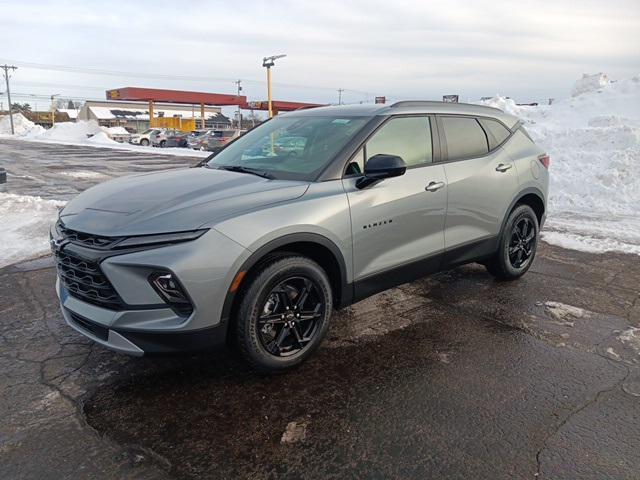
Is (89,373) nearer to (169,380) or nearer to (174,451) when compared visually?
(169,380)

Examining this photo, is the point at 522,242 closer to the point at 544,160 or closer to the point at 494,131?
the point at 544,160

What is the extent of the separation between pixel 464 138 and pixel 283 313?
2504 mm

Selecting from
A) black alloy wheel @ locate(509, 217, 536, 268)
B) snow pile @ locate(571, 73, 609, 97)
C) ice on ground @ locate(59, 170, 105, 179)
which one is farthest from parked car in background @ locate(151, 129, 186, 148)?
black alloy wheel @ locate(509, 217, 536, 268)

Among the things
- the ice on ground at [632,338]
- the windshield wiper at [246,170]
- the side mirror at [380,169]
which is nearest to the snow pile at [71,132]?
the windshield wiper at [246,170]

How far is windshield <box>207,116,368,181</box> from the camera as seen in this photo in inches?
145

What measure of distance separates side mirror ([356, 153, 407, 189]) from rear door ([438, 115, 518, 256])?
909 millimetres

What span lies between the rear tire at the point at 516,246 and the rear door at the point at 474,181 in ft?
0.66

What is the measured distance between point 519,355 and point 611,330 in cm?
104

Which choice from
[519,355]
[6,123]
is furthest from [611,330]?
[6,123]

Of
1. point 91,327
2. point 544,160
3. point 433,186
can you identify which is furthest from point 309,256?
point 544,160

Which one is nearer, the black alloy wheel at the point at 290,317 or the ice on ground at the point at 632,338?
the black alloy wheel at the point at 290,317

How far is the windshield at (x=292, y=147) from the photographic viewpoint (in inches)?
145

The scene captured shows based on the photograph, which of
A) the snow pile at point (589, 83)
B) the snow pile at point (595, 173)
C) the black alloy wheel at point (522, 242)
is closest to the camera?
the black alloy wheel at point (522, 242)

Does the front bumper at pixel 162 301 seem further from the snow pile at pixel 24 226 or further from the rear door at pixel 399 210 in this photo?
the snow pile at pixel 24 226
